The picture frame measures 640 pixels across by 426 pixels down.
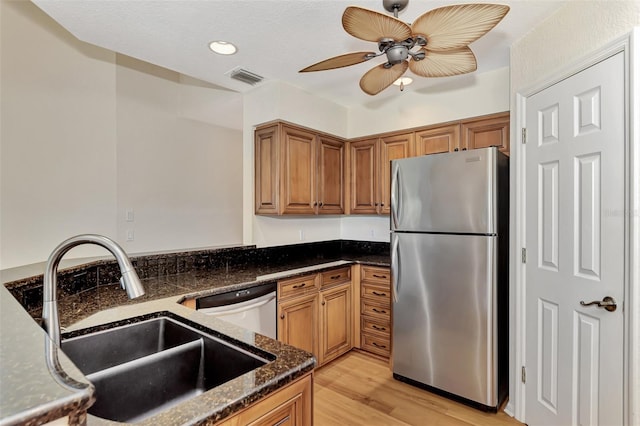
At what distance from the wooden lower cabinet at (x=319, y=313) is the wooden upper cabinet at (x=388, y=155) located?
77 cm

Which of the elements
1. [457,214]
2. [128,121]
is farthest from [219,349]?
[128,121]

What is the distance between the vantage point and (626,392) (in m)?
1.38

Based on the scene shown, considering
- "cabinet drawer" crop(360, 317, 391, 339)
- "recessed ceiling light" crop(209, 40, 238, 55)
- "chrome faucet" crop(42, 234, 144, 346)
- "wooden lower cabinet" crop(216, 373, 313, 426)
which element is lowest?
"cabinet drawer" crop(360, 317, 391, 339)

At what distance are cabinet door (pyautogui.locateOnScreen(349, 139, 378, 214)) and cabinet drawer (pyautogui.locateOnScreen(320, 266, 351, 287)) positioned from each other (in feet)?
2.31

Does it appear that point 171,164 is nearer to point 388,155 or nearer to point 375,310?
point 388,155

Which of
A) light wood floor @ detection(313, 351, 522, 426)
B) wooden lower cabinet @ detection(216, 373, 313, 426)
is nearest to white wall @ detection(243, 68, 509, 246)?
light wood floor @ detection(313, 351, 522, 426)

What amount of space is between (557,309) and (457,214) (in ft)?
2.55

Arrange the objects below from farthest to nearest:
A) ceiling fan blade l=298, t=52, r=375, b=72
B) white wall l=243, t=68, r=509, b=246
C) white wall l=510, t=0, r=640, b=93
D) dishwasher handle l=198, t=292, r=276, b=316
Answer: white wall l=243, t=68, r=509, b=246
dishwasher handle l=198, t=292, r=276, b=316
ceiling fan blade l=298, t=52, r=375, b=72
white wall l=510, t=0, r=640, b=93

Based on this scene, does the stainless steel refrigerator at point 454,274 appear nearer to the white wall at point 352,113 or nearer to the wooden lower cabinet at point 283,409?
the white wall at point 352,113

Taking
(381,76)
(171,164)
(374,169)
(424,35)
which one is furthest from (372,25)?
(171,164)

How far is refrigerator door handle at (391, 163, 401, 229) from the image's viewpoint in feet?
8.18

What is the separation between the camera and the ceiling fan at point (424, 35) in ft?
3.97

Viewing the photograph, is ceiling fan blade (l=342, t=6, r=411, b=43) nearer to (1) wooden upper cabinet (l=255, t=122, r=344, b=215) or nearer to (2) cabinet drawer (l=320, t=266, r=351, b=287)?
(1) wooden upper cabinet (l=255, t=122, r=344, b=215)

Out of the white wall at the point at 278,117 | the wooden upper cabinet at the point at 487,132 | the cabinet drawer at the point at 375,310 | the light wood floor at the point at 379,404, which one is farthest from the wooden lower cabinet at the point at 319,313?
the wooden upper cabinet at the point at 487,132
